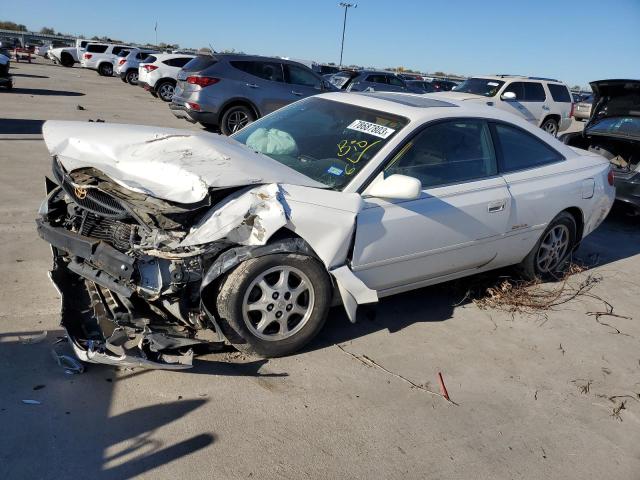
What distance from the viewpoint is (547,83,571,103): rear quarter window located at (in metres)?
14.9

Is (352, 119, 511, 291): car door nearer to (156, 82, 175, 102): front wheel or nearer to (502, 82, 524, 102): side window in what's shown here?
(502, 82, 524, 102): side window

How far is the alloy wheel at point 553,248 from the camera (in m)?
4.95

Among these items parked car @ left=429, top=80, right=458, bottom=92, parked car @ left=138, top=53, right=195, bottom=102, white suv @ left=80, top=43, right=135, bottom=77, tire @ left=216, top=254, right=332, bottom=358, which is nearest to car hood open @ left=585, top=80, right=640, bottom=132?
tire @ left=216, top=254, right=332, bottom=358

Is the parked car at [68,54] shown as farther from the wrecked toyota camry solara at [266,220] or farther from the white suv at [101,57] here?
the wrecked toyota camry solara at [266,220]

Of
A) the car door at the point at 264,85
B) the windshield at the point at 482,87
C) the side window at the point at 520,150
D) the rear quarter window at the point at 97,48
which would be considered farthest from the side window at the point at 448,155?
the rear quarter window at the point at 97,48

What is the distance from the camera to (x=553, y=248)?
198 inches

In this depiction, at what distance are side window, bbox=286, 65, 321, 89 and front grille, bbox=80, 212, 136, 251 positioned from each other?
29.8ft

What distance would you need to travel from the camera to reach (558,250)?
511cm

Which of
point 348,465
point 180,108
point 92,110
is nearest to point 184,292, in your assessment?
point 348,465

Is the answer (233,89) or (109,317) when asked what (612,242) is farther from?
(233,89)

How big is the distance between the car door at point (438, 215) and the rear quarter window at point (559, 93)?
1209 cm

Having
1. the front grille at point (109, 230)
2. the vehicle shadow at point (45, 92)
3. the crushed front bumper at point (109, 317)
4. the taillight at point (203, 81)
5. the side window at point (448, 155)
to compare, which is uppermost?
the taillight at point (203, 81)

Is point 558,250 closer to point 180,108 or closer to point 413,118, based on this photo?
point 413,118

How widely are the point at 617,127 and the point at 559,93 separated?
8.06 metres
